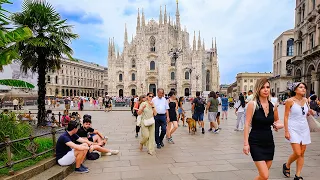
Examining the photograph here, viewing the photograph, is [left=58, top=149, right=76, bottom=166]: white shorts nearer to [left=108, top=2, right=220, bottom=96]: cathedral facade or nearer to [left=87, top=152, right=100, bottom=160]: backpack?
[left=87, top=152, right=100, bottom=160]: backpack

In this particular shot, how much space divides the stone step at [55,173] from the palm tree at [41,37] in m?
5.70

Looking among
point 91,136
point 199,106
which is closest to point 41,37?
point 91,136

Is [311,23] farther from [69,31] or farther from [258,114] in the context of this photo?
[258,114]

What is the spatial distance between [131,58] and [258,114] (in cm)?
5957

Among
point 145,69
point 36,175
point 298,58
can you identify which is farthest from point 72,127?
point 145,69

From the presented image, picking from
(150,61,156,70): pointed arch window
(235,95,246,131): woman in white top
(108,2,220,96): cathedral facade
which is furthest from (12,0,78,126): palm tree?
(150,61,156,70): pointed arch window

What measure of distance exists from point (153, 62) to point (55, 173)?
186 feet

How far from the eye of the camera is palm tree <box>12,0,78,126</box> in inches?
357

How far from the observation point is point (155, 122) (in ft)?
21.3

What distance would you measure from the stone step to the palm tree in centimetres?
570

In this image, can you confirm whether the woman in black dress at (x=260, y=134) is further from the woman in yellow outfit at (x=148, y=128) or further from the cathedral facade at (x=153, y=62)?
the cathedral facade at (x=153, y=62)

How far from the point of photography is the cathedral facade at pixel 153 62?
56863 millimetres

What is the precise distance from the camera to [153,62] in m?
60.1

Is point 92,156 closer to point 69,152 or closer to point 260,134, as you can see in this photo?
point 69,152
